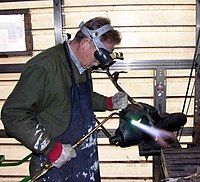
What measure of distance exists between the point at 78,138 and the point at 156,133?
20.9 inches

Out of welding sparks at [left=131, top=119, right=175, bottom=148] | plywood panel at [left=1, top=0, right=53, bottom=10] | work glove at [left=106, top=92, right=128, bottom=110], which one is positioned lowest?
welding sparks at [left=131, top=119, right=175, bottom=148]

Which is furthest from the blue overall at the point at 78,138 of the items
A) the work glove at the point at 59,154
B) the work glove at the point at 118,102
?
the work glove at the point at 118,102

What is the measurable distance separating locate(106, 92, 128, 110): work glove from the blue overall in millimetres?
270

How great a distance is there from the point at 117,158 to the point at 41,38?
1516mm

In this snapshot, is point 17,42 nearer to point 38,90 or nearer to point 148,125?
point 38,90

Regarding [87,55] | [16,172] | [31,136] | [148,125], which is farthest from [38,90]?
[16,172]

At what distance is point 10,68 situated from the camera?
9.82ft

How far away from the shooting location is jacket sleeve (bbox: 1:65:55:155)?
1.62 meters

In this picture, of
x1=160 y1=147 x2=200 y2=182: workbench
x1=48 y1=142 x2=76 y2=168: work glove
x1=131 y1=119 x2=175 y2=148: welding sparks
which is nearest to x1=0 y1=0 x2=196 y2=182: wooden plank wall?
x1=131 y1=119 x2=175 y2=148: welding sparks

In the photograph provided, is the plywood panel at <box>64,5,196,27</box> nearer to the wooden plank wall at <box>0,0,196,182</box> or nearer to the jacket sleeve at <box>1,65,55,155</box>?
the wooden plank wall at <box>0,0,196,182</box>

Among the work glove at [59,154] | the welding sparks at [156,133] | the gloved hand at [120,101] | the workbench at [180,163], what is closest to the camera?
the workbench at [180,163]

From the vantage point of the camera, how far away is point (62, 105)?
1829mm

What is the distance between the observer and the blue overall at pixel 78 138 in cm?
191

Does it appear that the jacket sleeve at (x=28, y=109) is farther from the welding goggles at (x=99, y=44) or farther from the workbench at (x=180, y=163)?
the workbench at (x=180, y=163)
